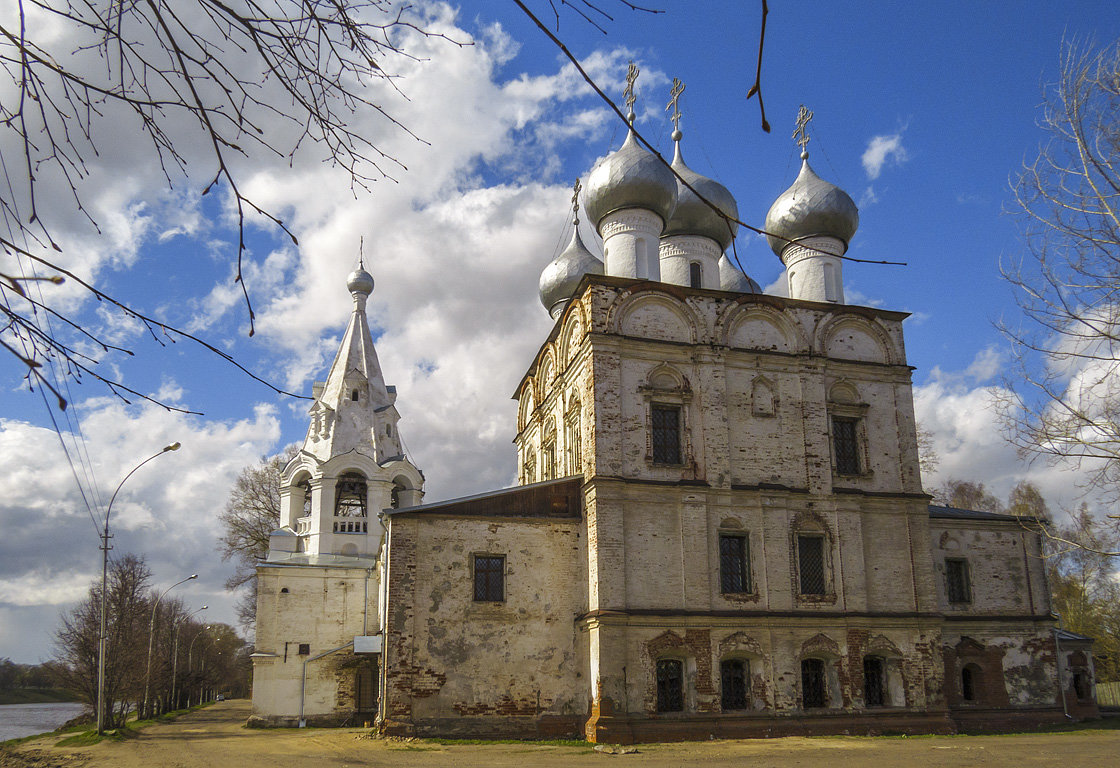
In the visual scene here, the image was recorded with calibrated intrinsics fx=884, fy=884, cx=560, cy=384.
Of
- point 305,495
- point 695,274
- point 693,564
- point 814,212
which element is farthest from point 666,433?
point 305,495

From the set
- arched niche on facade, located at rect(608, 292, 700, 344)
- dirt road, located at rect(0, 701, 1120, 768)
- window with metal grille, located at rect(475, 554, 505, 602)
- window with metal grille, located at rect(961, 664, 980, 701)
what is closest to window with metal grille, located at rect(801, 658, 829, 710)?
dirt road, located at rect(0, 701, 1120, 768)

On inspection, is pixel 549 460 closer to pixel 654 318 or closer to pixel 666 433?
pixel 666 433

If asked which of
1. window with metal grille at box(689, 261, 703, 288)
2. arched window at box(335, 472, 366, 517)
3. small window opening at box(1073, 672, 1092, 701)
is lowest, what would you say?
small window opening at box(1073, 672, 1092, 701)

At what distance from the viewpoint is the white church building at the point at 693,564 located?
1705 cm

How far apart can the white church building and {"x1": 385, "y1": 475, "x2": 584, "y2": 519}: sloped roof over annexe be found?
4 centimetres

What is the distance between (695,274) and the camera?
23.6 meters

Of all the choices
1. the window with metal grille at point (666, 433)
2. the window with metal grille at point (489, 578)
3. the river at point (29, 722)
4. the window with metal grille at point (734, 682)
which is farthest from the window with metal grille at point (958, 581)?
the river at point (29, 722)

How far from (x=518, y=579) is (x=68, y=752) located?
941 centimetres

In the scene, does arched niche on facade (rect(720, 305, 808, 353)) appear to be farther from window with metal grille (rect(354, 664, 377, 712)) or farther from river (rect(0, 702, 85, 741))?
river (rect(0, 702, 85, 741))

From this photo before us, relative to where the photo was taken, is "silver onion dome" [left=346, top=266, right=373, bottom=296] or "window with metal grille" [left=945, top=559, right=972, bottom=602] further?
"silver onion dome" [left=346, top=266, right=373, bottom=296]

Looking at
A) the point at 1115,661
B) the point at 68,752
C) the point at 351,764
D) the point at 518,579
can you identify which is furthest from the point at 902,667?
the point at 1115,661

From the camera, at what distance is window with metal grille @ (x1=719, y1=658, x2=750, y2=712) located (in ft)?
57.1

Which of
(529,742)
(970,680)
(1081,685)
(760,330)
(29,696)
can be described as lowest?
(29,696)

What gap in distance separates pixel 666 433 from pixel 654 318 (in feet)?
8.41
